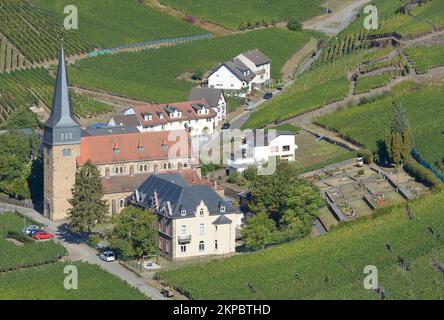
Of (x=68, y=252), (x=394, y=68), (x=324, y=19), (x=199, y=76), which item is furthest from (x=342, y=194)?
(x=324, y=19)

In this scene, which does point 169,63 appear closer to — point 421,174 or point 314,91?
point 314,91

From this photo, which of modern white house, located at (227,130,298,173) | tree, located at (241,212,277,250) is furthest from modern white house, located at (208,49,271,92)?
tree, located at (241,212,277,250)

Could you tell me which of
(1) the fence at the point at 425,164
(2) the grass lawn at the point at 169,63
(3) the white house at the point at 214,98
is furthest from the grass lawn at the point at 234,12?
(1) the fence at the point at 425,164

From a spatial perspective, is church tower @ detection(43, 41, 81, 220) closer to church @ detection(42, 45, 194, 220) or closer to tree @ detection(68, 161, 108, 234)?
church @ detection(42, 45, 194, 220)

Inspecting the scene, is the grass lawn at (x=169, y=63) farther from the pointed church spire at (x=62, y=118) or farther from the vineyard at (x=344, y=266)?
the vineyard at (x=344, y=266)

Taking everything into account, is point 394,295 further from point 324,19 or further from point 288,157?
point 324,19
